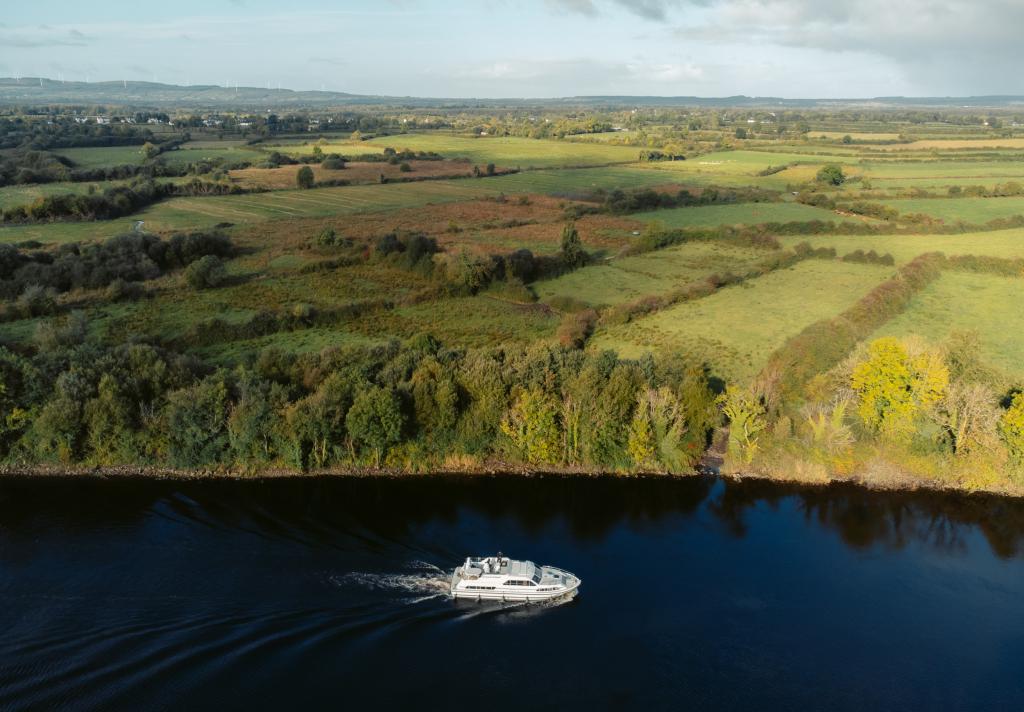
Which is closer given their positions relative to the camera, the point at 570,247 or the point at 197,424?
the point at 197,424

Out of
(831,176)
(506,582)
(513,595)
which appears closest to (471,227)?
(506,582)

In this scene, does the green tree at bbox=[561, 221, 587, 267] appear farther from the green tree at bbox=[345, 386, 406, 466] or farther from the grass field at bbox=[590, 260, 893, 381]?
the green tree at bbox=[345, 386, 406, 466]

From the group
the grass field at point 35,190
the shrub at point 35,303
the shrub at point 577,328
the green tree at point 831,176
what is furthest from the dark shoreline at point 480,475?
the green tree at point 831,176

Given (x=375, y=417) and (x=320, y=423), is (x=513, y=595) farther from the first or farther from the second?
(x=320, y=423)

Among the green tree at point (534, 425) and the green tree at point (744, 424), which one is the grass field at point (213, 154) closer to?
the green tree at point (534, 425)

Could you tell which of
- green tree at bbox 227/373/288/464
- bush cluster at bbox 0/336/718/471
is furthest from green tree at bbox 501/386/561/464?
green tree at bbox 227/373/288/464

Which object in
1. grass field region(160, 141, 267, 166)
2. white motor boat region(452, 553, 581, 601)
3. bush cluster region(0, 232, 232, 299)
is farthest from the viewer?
grass field region(160, 141, 267, 166)
